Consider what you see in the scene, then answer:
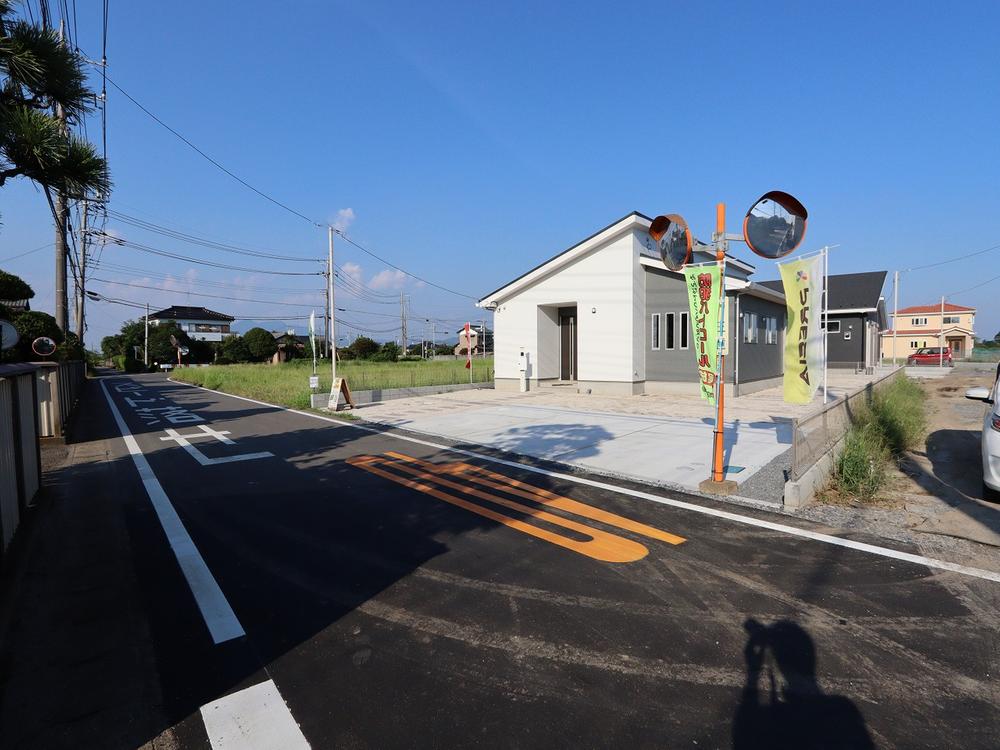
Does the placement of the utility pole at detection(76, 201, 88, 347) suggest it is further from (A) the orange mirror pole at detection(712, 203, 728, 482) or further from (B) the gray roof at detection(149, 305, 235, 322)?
(B) the gray roof at detection(149, 305, 235, 322)

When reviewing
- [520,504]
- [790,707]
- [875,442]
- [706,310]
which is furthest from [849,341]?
[790,707]

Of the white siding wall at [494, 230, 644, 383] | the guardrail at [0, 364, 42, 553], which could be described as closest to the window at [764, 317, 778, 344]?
the white siding wall at [494, 230, 644, 383]

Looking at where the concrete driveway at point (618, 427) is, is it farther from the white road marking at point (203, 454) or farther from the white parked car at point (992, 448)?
the white road marking at point (203, 454)

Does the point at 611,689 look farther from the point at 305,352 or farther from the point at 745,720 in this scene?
the point at 305,352

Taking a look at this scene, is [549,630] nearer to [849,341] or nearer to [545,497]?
[545,497]

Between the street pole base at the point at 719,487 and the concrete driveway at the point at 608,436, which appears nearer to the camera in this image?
the street pole base at the point at 719,487

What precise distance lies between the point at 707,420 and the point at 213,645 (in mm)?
10572

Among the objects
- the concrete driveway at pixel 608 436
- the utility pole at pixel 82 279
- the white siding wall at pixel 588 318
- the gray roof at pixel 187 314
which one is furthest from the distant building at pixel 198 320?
the concrete driveway at pixel 608 436

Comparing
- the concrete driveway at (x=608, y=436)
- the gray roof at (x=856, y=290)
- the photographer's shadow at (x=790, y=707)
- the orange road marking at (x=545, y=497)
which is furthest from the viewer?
the gray roof at (x=856, y=290)

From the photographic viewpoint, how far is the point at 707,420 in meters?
11.5

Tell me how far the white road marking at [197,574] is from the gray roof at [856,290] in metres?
29.0

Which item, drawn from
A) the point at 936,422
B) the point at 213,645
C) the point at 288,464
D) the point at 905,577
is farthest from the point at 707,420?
the point at 213,645

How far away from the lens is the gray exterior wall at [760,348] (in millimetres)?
16953

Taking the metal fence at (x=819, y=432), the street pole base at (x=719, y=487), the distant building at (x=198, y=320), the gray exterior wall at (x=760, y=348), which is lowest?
the street pole base at (x=719, y=487)
